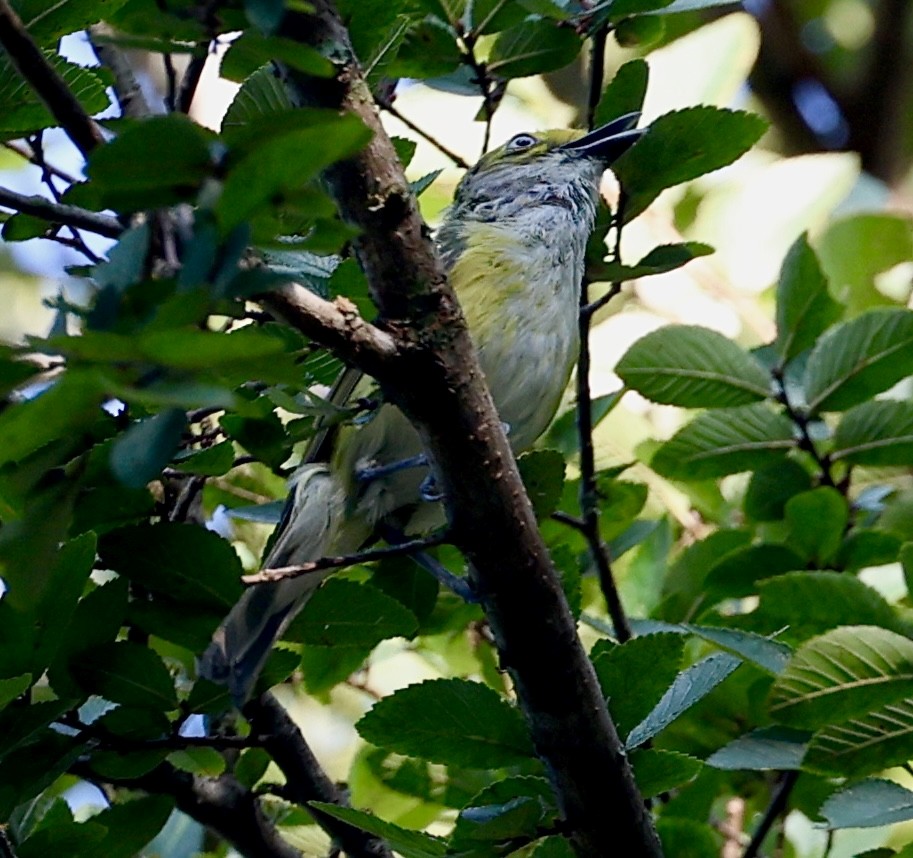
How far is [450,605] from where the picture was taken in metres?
2.90

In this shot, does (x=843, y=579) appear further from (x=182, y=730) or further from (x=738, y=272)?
(x=738, y=272)

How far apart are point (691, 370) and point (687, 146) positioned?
55 cm

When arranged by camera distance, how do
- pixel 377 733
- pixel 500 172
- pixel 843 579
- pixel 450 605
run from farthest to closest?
1. pixel 500 172
2. pixel 450 605
3. pixel 843 579
4. pixel 377 733

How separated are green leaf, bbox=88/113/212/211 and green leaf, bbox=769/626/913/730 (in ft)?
4.37

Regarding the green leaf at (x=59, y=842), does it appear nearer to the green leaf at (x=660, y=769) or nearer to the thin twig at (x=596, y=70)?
the green leaf at (x=660, y=769)

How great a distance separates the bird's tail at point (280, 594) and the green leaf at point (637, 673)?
19.1 inches

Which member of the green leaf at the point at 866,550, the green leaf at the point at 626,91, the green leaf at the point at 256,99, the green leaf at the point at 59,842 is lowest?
the green leaf at the point at 59,842

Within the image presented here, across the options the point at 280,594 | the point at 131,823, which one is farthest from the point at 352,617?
the point at 131,823

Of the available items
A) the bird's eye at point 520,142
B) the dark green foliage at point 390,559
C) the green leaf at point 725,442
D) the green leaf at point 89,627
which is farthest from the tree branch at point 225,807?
the bird's eye at point 520,142

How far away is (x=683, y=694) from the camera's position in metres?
2.13

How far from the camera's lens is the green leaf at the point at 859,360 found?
277cm

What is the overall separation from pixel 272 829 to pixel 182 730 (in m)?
0.44

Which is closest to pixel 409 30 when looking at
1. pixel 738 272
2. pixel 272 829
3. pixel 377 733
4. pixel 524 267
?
pixel 524 267

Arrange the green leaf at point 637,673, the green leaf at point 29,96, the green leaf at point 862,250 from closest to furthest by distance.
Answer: the green leaf at point 29,96 < the green leaf at point 637,673 < the green leaf at point 862,250
